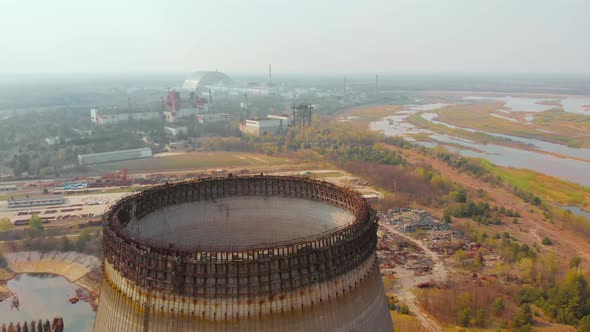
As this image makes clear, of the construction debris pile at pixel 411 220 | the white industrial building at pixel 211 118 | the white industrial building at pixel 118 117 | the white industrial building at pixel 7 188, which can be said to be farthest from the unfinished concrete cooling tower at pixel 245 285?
the white industrial building at pixel 118 117

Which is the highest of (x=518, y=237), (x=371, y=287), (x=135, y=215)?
(x=135, y=215)

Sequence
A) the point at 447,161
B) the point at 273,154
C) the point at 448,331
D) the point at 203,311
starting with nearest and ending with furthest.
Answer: the point at 203,311, the point at 448,331, the point at 447,161, the point at 273,154

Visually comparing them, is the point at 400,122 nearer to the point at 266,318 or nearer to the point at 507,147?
the point at 507,147

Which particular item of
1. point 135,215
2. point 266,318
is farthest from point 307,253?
point 135,215

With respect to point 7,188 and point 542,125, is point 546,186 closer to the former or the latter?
point 542,125

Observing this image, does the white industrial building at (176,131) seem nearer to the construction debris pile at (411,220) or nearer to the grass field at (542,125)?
the construction debris pile at (411,220)

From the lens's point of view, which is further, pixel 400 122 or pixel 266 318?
pixel 400 122

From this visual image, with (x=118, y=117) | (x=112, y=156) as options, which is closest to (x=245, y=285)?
(x=112, y=156)
